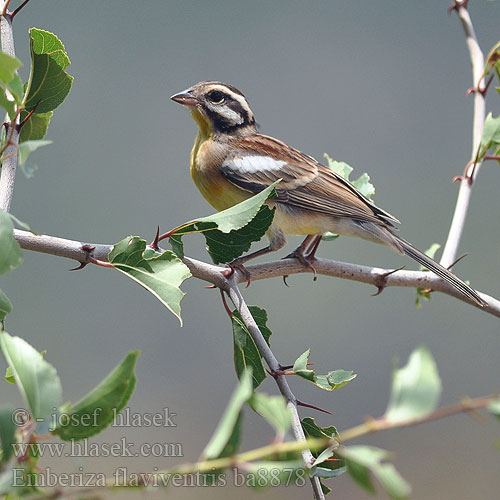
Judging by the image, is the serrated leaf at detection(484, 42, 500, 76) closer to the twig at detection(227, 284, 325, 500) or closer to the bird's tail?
the bird's tail

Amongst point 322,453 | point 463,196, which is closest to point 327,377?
point 322,453

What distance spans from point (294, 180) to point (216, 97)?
518 mm

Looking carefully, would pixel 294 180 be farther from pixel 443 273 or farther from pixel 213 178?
pixel 443 273

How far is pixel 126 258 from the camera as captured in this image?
3.79 feet

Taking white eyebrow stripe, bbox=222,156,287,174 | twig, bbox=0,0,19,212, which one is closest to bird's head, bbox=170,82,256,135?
white eyebrow stripe, bbox=222,156,287,174

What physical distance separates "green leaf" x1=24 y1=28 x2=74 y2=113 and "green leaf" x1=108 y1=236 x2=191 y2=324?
1.12 ft

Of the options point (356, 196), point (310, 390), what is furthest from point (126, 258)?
point (310, 390)

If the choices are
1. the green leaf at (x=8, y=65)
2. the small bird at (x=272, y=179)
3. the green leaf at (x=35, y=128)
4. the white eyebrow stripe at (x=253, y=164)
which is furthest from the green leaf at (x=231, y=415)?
the white eyebrow stripe at (x=253, y=164)

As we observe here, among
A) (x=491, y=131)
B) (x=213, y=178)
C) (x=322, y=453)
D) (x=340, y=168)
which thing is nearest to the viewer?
(x=322, y=453)

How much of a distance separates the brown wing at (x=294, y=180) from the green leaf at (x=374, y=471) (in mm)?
2313

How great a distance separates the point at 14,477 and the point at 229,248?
865mm

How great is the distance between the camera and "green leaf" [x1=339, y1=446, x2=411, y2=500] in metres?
0.47

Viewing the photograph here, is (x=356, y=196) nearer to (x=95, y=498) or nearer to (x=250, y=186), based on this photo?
(x=250, y=186)

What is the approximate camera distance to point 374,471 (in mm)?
489
